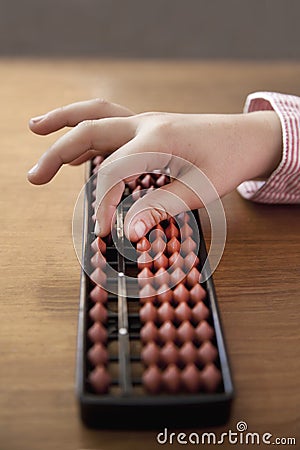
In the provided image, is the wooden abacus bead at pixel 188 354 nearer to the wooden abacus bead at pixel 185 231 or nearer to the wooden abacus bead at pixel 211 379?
the wooden abacus bead at pixel 211 379

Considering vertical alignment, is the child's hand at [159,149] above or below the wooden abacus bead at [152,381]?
above

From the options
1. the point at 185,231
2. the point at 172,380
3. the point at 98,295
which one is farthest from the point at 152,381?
the point at 185,231

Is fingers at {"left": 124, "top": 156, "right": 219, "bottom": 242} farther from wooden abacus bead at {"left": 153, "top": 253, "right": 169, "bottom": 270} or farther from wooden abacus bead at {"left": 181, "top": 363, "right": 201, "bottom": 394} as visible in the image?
wooden abacus bead at {"left": 181, "top": 363, "right": 201, "bottom": 394}

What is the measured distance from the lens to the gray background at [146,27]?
173 centimetres

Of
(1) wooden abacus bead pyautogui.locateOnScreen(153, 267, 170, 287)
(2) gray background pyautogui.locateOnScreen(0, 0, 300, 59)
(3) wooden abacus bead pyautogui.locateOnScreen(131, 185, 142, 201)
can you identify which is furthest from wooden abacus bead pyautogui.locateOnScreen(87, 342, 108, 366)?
(2) gray background pyautogui.locateOnScreen(0, 0, 300, 59)

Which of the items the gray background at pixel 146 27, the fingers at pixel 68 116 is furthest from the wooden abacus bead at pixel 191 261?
the gray background at pixel 146 27

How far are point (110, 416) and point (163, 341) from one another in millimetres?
95

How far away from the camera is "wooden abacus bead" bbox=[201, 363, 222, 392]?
528 millimetres

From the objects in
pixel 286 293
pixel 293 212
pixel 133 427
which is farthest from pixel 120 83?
pixel 133 427

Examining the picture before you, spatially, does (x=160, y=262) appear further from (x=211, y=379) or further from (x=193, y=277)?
(x=211, y=379)

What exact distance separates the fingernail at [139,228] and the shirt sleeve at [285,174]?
175 millimetres

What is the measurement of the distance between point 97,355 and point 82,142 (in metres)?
0.26

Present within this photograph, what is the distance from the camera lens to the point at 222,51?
1.77m

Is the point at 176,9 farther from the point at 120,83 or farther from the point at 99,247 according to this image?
the point at 99,247
